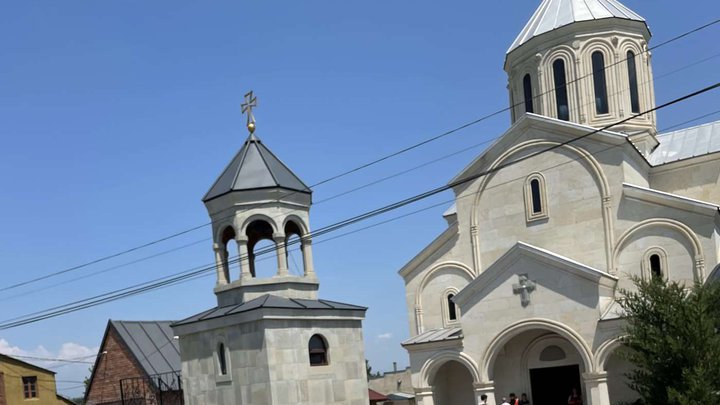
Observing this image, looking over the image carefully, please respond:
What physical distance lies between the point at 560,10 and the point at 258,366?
1918 cm

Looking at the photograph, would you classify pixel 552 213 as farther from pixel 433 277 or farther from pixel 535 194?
pixel 433 277

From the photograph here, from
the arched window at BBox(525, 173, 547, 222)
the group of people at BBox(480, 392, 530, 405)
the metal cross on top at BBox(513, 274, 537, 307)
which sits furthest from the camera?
the arched window at BBox(525, 173, 547, 222)

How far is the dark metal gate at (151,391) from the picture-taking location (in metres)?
33.6

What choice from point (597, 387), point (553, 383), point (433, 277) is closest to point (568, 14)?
point (433, 277)

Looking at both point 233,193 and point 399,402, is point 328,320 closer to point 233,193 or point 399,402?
point 233,193

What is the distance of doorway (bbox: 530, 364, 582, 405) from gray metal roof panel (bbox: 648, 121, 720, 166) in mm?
6979

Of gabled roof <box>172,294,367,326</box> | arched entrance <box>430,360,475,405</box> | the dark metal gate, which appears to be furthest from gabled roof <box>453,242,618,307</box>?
the dark metal gate

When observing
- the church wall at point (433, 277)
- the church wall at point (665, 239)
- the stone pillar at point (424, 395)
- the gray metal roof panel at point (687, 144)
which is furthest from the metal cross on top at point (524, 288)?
the gray metal roof panel at point (687, 144)

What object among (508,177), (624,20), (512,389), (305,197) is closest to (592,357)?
(512,389)

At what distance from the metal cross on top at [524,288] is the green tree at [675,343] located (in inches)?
237

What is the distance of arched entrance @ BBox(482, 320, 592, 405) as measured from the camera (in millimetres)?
25109

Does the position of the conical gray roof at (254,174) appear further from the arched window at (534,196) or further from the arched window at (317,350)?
the arched window at (534,196)

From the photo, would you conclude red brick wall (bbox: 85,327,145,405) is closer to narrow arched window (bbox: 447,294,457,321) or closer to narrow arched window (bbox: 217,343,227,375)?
narrow arched window (bbox: 447,294,457,321)

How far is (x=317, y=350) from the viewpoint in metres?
19.5
